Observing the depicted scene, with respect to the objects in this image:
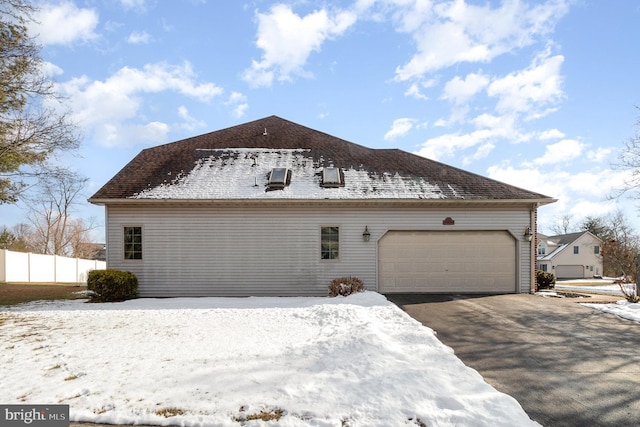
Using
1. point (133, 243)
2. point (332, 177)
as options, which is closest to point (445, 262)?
point (332, 177)

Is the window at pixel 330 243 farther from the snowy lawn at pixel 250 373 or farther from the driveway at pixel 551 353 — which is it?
the snowy lawn at pixel 250 373

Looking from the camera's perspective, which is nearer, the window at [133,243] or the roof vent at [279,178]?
the window at [133,243]

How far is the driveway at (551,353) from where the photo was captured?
4035mm

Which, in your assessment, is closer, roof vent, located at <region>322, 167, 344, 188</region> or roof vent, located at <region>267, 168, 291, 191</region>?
roof vent, located at <region>267, 168, 291, 191</region>

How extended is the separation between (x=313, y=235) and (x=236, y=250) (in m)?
2.76

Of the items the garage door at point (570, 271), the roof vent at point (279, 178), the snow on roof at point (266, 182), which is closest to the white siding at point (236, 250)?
the snow on roof at point (266, 182)

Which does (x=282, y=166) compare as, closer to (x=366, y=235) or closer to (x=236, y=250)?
(x=236, y=250)

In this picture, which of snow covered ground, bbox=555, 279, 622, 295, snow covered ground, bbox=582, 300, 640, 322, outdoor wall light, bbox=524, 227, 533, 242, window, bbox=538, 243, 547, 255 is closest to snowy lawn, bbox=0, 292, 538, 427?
snow covered ground, bbox=582, 300, 640, 322

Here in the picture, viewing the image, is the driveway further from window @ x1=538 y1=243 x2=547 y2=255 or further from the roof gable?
window @ x1=538 y1=243 x2=547 y2=255

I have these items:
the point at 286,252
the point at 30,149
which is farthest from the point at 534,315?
the point at 30,149

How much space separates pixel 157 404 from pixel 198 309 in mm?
5889

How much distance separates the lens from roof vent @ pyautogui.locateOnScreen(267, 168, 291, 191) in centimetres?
1241

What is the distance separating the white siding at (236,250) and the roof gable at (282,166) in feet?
2.25

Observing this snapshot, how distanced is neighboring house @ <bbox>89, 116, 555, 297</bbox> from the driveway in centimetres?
217
